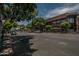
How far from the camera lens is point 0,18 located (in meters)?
3.13

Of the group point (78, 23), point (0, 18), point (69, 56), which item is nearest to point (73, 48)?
point (69, 56)

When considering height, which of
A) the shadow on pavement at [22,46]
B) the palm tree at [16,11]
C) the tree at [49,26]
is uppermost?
the palm tree at [16,11]

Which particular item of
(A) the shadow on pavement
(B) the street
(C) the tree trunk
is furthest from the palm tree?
(B) the street

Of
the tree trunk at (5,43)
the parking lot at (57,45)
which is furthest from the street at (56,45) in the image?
the tree trunk at (5,43)

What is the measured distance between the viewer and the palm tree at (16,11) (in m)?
3.13

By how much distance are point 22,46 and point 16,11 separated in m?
0.46

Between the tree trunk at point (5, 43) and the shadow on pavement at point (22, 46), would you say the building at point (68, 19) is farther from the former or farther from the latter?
the tree trunk at point (5, 43)

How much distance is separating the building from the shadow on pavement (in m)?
0.36

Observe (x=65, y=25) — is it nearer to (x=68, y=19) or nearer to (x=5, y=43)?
(x=68, y=19)

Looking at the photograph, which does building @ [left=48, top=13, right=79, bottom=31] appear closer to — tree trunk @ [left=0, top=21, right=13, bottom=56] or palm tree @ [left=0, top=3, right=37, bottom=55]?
palm tree @ [left=0, top=3, right=37, bottom=55]

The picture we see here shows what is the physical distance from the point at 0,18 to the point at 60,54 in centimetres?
90

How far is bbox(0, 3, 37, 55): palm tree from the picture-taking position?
3.13 m

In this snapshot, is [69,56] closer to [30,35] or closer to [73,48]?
[73,48]

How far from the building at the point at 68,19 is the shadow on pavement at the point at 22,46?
1.18ft
